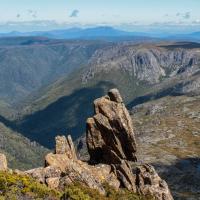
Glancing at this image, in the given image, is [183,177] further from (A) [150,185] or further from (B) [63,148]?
(A) [150,185]

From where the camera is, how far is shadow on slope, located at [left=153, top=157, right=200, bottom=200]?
106812 mm

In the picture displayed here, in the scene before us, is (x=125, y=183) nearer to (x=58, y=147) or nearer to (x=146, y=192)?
(x=146, y=192)

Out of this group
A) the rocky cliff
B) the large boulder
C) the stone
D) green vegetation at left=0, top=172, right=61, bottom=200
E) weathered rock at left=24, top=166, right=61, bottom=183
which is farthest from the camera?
the stone

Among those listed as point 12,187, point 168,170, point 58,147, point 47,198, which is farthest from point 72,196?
point 168,170

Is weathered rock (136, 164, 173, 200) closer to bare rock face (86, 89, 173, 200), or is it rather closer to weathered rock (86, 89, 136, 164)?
bare rock face (86, 89, 173, 200)

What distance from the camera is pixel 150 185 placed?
62906 mm

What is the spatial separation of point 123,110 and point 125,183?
17255 millimetres

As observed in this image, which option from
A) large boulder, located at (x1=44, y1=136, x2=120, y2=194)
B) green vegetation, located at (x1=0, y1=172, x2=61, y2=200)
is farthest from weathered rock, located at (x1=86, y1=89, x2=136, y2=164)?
green vegetation, located at (x1=0, y1=172, x2=61, y2=200)

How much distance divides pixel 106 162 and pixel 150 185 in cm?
1243

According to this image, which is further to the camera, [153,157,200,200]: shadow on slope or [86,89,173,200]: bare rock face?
[153,157,200,200]: shadow on slope

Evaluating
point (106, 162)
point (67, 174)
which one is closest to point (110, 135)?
point (106, 162)

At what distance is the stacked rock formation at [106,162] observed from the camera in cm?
5572

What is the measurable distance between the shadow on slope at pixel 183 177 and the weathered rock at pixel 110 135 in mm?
30152

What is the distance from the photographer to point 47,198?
4147 centimetres
